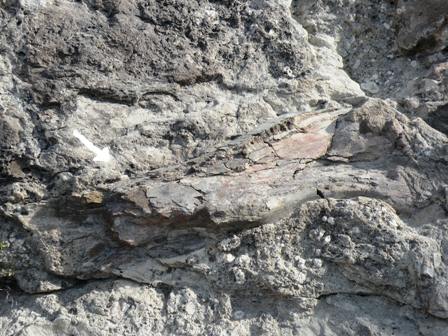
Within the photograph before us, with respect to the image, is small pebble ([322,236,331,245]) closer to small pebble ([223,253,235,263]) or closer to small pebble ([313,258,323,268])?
small pebble ([313,258,323,268])

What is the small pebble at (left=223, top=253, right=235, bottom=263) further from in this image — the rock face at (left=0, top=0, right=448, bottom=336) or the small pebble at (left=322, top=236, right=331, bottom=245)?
the small pebble at (left=322, top=236, right=331, bottom=245)

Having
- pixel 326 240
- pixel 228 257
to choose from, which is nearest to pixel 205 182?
pixel 228 257

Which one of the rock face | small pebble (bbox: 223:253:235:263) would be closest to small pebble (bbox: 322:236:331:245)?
the rock face

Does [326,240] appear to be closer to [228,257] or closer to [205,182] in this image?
[228,257]

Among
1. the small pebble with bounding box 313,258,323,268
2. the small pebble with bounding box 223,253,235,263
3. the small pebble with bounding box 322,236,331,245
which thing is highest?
the small pebble with bounding box 322,236,331,245

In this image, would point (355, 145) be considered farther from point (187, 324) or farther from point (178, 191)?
point (187, 324)

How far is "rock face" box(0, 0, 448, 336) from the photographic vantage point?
9.13 ft

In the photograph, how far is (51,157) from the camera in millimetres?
2998

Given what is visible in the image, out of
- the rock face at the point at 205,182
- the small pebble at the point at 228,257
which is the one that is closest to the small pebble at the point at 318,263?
the rock face at the point at 205,182

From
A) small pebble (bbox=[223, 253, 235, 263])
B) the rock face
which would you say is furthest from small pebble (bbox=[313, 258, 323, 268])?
small pebble (bbox=[223, 253, 235, 263])

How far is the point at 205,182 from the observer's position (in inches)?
113

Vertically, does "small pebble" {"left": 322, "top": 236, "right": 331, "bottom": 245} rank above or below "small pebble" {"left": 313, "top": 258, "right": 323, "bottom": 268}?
above

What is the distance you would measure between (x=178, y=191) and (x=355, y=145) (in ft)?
3.08

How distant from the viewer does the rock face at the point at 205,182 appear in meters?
2.78
